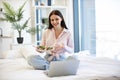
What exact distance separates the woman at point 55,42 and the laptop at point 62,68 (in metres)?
0.31

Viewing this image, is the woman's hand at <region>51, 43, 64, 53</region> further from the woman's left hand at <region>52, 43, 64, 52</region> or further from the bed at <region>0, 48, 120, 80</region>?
the bed at <region>0, 48, 120, 80</region>

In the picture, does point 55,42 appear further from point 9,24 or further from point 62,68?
point 9,24

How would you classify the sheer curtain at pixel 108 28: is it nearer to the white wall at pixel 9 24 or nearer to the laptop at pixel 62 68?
the white wall at pixel 9 24

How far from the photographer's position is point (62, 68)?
162cm

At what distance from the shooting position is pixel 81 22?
442cm

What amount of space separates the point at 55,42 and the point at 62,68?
624 millimetres

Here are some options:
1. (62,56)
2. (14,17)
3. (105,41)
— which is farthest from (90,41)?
(62,56)

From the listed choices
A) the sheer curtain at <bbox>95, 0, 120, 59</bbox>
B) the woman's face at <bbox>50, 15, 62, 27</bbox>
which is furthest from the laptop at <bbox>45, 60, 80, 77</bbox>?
the sheer curtain at <bbox>95, 0, 120, 59</bbox>

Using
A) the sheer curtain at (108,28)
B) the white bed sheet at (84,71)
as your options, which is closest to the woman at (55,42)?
the white bed sheet at (84,71)

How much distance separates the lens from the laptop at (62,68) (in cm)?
161

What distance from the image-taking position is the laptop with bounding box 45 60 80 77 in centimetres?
161

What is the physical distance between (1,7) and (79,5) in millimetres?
1497

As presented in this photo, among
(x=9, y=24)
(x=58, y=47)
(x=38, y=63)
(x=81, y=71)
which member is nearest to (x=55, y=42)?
(x=58, y=47)

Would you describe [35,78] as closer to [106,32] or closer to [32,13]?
[106,32]
